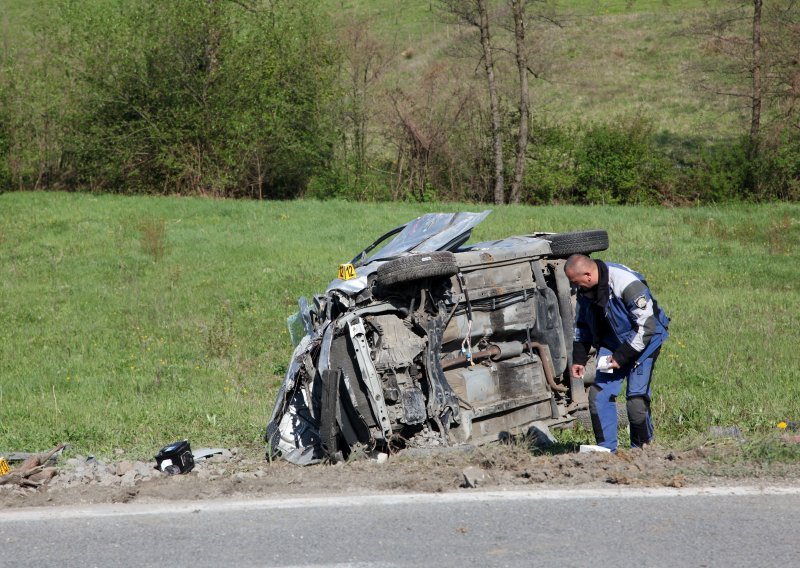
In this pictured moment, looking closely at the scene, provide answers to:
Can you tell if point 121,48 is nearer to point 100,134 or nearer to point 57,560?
point 100,134

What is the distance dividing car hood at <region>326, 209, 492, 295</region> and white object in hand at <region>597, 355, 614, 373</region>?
1.53m

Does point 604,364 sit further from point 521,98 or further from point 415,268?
point 521,98

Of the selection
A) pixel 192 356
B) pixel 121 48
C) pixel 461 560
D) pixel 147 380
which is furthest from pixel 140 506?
pixel 121 48

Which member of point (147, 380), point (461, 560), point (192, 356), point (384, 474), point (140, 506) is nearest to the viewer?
point (461, 560)

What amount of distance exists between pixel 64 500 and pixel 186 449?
1.18 metres

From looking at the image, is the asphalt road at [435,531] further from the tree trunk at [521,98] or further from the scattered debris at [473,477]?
the tree trunk at [521,98]

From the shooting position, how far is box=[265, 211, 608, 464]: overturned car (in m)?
6.55

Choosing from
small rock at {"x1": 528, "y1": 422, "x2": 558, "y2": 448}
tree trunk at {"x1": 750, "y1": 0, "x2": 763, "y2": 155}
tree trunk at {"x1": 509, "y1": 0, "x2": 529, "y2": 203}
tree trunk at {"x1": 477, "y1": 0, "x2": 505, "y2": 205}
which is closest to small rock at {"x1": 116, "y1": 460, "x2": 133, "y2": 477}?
small rock at {"x1": 528, "y1": 422, "x2": 558, "y2": 448}

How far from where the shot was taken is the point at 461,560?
424cm

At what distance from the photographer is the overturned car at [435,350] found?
655cm

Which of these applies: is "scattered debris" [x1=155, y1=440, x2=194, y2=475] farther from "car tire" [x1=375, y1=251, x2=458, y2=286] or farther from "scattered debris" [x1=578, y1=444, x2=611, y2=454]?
"scattered debris" [x1=578, y1=444, x2=611, y2=454]

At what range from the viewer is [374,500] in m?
5.15

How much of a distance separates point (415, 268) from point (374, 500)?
81.8 inches

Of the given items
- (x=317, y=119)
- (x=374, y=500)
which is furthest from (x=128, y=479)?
(x=317, y=119)
